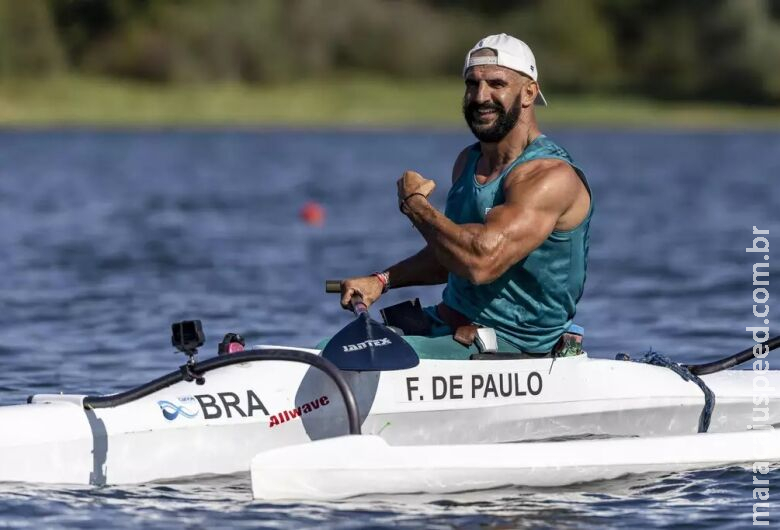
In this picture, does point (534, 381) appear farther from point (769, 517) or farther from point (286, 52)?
point (286, 52)

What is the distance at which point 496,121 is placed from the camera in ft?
26.3

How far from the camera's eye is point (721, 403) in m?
8.80

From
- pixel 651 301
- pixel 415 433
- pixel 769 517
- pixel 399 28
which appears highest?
pixel 399 28

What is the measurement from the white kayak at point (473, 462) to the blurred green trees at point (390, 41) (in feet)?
150

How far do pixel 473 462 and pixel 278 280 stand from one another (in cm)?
930

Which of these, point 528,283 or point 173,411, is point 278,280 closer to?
point 528,283

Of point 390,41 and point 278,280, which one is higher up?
point 390,41

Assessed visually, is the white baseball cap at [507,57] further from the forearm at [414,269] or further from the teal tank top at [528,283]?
the forearm at [414,269]

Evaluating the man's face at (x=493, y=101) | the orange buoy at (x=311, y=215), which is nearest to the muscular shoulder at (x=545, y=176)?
the man's face at (x=493, y=101)

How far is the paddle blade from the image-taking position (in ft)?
25.3

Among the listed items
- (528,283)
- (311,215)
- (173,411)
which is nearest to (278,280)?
(311,215)

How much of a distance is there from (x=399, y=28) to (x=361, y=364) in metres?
48.8

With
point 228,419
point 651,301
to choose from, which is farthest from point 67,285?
point 228,419

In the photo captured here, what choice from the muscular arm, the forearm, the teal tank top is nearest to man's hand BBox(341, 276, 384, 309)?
the forearm
